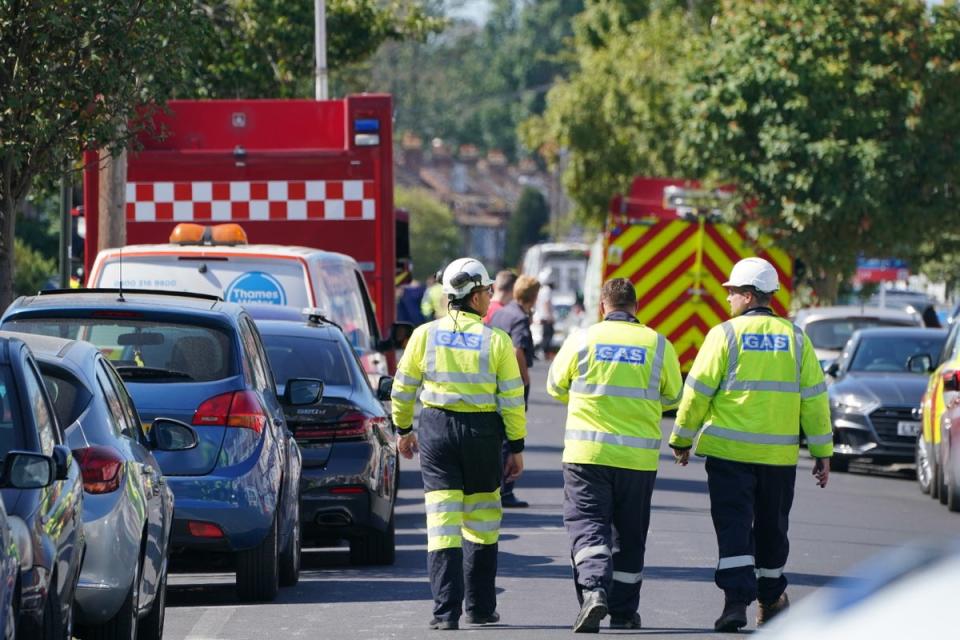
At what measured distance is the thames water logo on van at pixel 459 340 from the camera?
969cm

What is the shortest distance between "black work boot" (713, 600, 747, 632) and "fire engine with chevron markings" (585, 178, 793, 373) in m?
16.1

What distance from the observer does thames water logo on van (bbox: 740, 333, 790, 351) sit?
31.6 feet

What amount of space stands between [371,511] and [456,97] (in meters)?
100

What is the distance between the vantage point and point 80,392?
7.86 metres

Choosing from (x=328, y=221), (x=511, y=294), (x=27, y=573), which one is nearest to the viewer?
(x=27, y=573)

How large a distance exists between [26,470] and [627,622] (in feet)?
12.2

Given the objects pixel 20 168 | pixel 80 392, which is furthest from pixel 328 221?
pixel 80 392

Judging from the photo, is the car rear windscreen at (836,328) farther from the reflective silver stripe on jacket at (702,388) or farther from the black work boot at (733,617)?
the black work boot at (733,617)

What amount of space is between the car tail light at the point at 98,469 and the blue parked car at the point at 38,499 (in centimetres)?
29

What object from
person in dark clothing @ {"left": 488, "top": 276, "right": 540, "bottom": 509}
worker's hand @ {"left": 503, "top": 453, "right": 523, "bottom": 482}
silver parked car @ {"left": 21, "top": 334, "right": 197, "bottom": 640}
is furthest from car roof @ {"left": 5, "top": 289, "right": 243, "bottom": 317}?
person in dark clothing @ {"left": 488, "top": 276, "right": 540, "bottom": 509}

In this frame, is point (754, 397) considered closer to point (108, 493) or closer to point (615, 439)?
point (615, 439)

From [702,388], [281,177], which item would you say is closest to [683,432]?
[702,388]

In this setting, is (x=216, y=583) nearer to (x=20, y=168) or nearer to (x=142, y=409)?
(x=142, y=409)

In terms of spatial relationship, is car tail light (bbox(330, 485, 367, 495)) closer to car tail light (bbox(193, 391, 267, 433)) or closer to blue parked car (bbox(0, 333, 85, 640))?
car tail light (bbox(193, 391, 267, 433))
